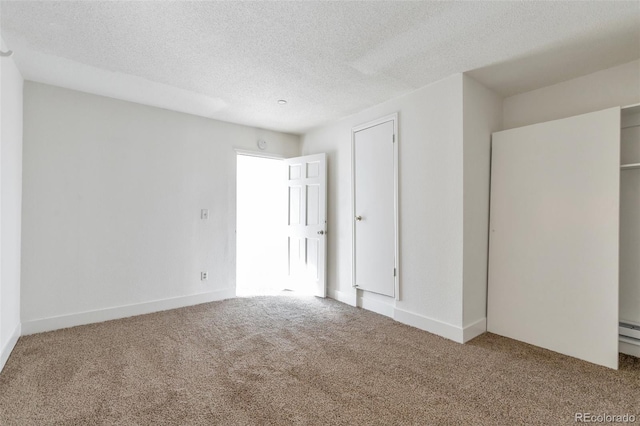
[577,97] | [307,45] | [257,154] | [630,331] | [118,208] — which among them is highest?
[307,45]

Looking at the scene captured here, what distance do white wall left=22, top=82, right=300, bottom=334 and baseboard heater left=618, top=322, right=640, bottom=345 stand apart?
4.15m

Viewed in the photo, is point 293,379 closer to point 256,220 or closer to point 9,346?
point 9,346

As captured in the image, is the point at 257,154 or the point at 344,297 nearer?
the point at 344,297

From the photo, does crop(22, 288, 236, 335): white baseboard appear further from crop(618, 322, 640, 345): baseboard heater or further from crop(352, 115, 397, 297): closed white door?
crop(618, 322, 640, 345): baseboard heater

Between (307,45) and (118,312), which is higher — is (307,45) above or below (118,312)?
above

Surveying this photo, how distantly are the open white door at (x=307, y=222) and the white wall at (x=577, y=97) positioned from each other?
2337 millimetres

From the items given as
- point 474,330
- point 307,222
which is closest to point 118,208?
point 307,222

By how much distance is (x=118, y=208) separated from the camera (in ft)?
10.9

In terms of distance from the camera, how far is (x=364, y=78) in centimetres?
281

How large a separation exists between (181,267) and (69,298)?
3.62 ft

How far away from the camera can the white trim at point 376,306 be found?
11.1 ft

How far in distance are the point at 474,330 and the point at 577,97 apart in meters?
2.41

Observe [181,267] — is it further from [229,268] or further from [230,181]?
[230,181]

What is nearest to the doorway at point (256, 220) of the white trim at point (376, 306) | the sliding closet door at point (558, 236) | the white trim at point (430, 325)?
the white trim at point (376, 306)
